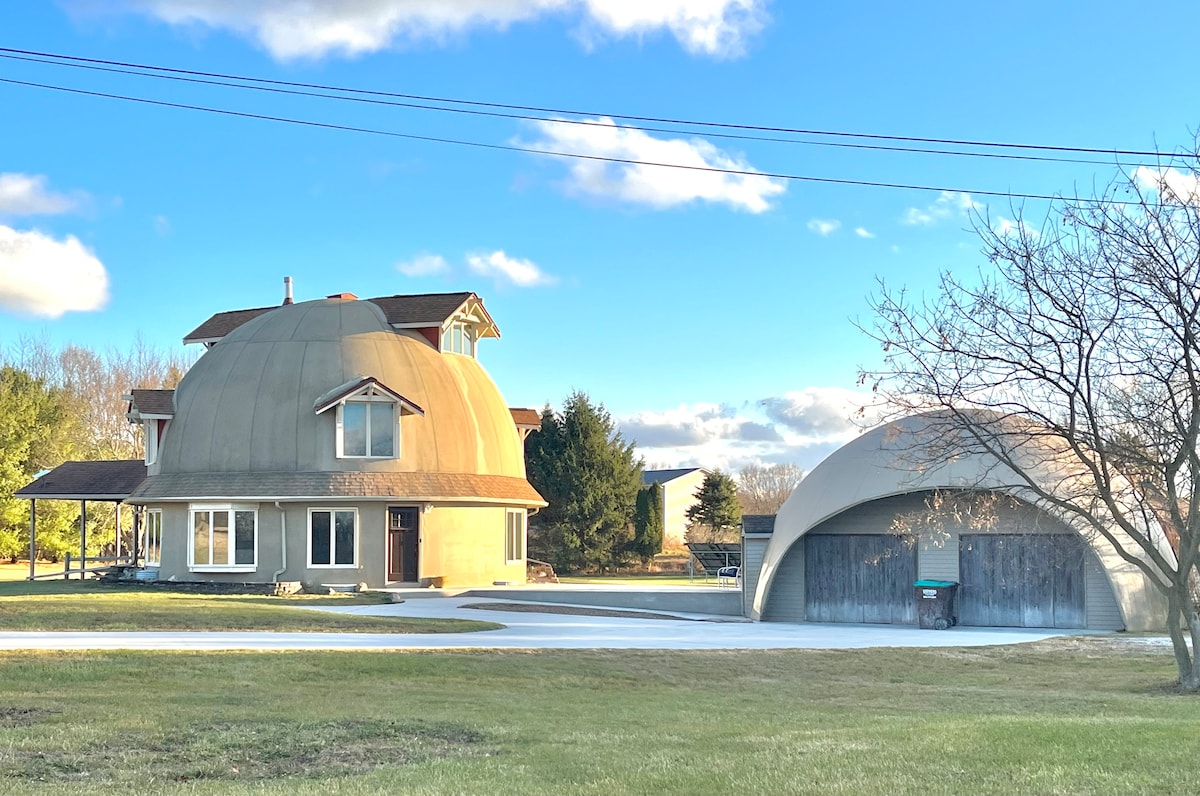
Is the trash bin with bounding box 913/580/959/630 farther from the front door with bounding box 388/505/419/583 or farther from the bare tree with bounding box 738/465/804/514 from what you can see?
the bare tree with bounding box 738/465/804/514

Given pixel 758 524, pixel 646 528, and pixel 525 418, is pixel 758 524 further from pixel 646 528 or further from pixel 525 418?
pixel 646 528

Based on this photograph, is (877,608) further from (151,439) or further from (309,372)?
(151,439)

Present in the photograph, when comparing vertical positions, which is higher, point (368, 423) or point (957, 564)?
point (368, 423)

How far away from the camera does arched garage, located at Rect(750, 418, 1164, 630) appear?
26344 mm

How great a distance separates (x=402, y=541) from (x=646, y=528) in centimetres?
1942

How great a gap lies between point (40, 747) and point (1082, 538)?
2053 centimetres

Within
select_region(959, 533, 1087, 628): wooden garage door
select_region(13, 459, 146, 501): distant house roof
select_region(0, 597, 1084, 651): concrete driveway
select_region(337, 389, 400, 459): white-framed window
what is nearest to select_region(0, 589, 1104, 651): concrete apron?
select_region(0, 597, 1084, 651): concrete driveway

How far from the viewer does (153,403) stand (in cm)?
3772

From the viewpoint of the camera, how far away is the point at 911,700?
15.0 meters

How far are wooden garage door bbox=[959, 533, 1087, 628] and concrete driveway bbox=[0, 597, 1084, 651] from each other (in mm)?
611

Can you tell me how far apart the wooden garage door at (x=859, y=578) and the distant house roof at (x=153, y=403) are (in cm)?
2106

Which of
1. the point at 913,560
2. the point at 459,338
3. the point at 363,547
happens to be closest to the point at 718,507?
the point at 459,338

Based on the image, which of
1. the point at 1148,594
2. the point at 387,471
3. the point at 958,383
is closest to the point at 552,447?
the point at 387,471

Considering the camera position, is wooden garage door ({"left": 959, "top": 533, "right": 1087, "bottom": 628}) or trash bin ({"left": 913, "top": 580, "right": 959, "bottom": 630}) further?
trash bin ({"left": 913, "top": 580, "right": 959, "bottom": 630})
